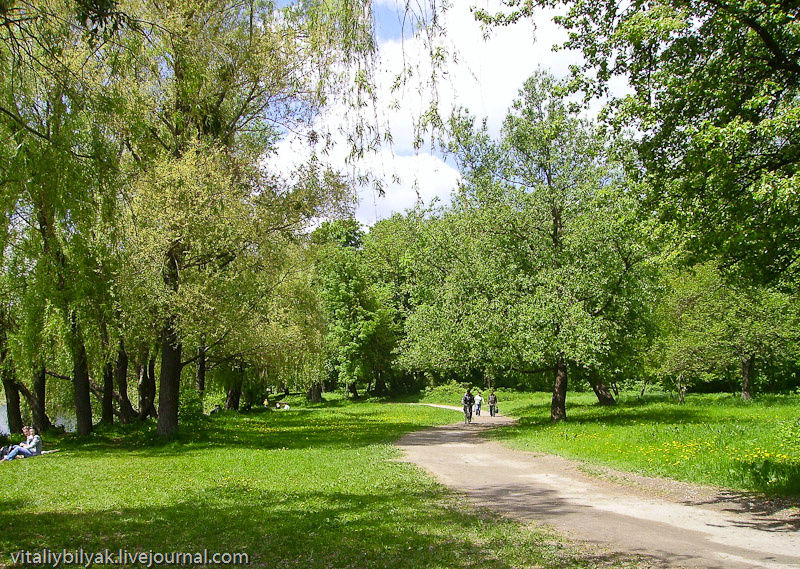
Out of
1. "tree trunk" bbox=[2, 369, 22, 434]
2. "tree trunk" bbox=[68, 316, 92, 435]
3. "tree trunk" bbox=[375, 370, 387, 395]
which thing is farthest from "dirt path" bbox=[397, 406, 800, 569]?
"tree trunk" bbox=[375, 370, 387, 395]

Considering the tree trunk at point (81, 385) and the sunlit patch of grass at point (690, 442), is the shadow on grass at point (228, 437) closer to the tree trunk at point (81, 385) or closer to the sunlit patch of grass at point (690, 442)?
the tree trunk at point (81, 385)

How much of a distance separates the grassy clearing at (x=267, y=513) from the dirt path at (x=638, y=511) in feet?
2.10

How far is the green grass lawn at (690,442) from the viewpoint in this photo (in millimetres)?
10242

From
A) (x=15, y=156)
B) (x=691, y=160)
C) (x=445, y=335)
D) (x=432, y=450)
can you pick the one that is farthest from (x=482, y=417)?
(x=15, y=156)

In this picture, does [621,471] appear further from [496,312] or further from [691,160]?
[496,312]

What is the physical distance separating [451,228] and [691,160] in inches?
615

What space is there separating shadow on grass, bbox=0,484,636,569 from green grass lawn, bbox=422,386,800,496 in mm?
5124

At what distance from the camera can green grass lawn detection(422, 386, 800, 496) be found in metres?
10.2

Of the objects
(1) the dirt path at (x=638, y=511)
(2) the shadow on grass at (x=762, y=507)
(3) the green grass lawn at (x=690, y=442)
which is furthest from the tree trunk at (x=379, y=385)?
(2) the shadow on grass at (x=762, y=507)

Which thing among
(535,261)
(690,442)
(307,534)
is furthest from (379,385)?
(307,534)

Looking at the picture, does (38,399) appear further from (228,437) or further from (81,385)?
(228,437)

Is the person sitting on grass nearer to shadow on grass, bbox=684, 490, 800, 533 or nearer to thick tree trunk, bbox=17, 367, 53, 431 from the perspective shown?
thick tree trunk, bbox=17, 367, 53, 431

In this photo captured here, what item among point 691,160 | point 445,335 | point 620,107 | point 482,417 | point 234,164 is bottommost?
point 482,417

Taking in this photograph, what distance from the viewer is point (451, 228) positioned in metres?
24.2
